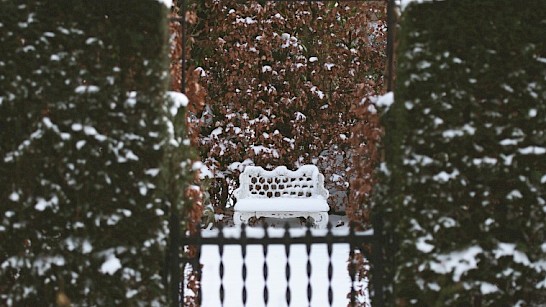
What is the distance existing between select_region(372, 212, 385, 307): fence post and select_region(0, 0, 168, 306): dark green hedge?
1440mm

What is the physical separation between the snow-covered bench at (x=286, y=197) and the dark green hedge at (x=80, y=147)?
6.81 m

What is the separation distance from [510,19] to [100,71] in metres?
2.43

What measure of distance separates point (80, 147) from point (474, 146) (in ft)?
7.55

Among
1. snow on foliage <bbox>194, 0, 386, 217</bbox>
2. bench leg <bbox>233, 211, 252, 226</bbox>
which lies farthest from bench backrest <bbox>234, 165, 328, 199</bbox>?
snow on foliage <bbox>194, 0, 386, 217</bbox>

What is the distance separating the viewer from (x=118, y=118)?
3.50 meters

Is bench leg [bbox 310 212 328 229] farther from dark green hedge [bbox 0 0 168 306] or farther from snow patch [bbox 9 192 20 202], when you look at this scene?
snow patch [bbox 9 192 20 202]

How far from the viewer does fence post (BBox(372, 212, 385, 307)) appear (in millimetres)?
3965

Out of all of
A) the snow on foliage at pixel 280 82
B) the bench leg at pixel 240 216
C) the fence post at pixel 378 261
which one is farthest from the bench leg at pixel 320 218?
the fence post at pixel 378 261

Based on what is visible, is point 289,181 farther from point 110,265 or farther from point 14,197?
point 14,197

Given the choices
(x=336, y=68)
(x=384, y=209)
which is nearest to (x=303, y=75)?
(x=336, y=68)

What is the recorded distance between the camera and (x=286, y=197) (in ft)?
35.8

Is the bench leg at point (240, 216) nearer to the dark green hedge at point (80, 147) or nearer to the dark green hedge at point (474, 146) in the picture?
the dark green hedge at point (80, 147)

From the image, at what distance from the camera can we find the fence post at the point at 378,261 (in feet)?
13.0

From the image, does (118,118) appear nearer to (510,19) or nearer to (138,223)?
(138,223)
